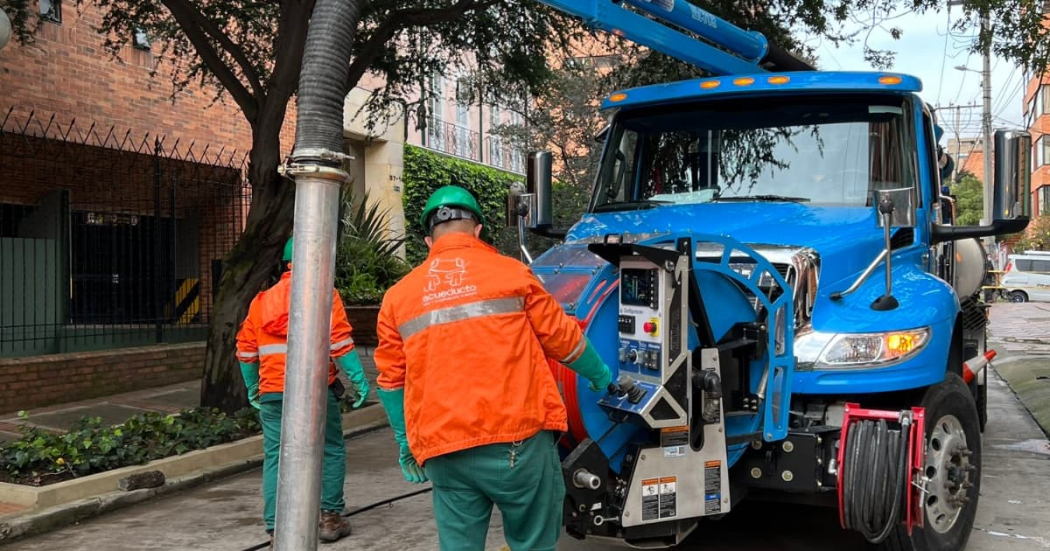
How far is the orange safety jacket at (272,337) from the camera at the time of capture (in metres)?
5.40

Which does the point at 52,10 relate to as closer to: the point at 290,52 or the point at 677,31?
the point at 290,52

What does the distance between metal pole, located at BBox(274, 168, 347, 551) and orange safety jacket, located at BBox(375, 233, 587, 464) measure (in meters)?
0.46

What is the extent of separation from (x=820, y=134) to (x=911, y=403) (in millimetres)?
1745

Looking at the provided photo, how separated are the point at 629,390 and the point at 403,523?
2.66 meters

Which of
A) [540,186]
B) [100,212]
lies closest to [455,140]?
[100,212]

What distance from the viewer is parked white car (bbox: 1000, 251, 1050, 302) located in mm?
39906

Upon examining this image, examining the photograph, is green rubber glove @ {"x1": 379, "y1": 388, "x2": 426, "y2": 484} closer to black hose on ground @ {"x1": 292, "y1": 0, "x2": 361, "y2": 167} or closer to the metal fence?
black hose on ground @ {"x1": 292, "y1": 0, "x2": 361, "y2": 167}

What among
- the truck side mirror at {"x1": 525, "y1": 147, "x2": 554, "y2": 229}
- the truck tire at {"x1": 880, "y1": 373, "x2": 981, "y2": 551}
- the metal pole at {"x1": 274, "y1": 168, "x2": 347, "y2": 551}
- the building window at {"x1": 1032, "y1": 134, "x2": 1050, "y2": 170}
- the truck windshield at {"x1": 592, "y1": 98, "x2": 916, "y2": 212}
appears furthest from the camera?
the building window at {"x1": 1032, "y1": 134, "x2": 1050, "y2": 170}

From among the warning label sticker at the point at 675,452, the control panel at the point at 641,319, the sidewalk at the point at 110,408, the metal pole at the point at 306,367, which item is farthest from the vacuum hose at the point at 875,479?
the sidewalk at the point at 110,408

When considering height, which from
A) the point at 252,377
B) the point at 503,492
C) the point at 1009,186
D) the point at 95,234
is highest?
the point at 1009,186

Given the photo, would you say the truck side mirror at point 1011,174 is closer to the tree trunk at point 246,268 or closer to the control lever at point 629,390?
the control lever at point 629,390

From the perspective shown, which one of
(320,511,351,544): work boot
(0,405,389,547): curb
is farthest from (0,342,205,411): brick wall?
(320,511,351,544): work boot

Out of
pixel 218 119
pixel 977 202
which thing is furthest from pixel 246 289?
pixel 977 202

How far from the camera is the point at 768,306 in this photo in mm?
4301
